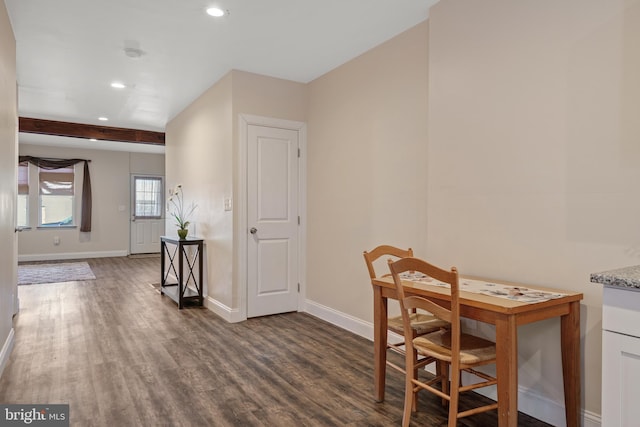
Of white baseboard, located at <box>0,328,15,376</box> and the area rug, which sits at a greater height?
white baseboard, located at <box>0,328,15,376</box>

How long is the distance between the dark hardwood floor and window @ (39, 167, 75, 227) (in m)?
5.02

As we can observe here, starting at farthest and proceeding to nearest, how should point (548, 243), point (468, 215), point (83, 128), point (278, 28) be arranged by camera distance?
point (83, 128) → point (278, 28) → point (468, 215) → point (548, 243)

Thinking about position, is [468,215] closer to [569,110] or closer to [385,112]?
[569,110]

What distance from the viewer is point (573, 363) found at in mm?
1913

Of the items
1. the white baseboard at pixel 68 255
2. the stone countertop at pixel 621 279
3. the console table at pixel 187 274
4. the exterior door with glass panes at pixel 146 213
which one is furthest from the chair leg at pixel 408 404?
the white baseboard at pixel 68 255

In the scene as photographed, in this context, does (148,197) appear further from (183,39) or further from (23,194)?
(183,39)

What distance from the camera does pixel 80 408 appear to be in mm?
2270

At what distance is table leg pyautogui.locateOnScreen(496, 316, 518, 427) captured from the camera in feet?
5.51

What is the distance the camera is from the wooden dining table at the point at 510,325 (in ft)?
5.54

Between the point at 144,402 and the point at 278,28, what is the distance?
9.05ft

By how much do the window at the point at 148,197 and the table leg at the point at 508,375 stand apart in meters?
9.37

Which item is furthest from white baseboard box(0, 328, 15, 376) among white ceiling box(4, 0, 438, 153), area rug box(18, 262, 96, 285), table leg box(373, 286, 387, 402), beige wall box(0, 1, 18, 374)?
area rug box(18, 262, 96, 285)

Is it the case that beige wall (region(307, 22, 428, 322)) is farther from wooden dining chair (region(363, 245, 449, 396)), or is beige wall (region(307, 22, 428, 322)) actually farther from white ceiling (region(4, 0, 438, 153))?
wooden dining chair (region(363, 245, 449, 396))

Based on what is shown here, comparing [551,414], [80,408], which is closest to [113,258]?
[80,408]
